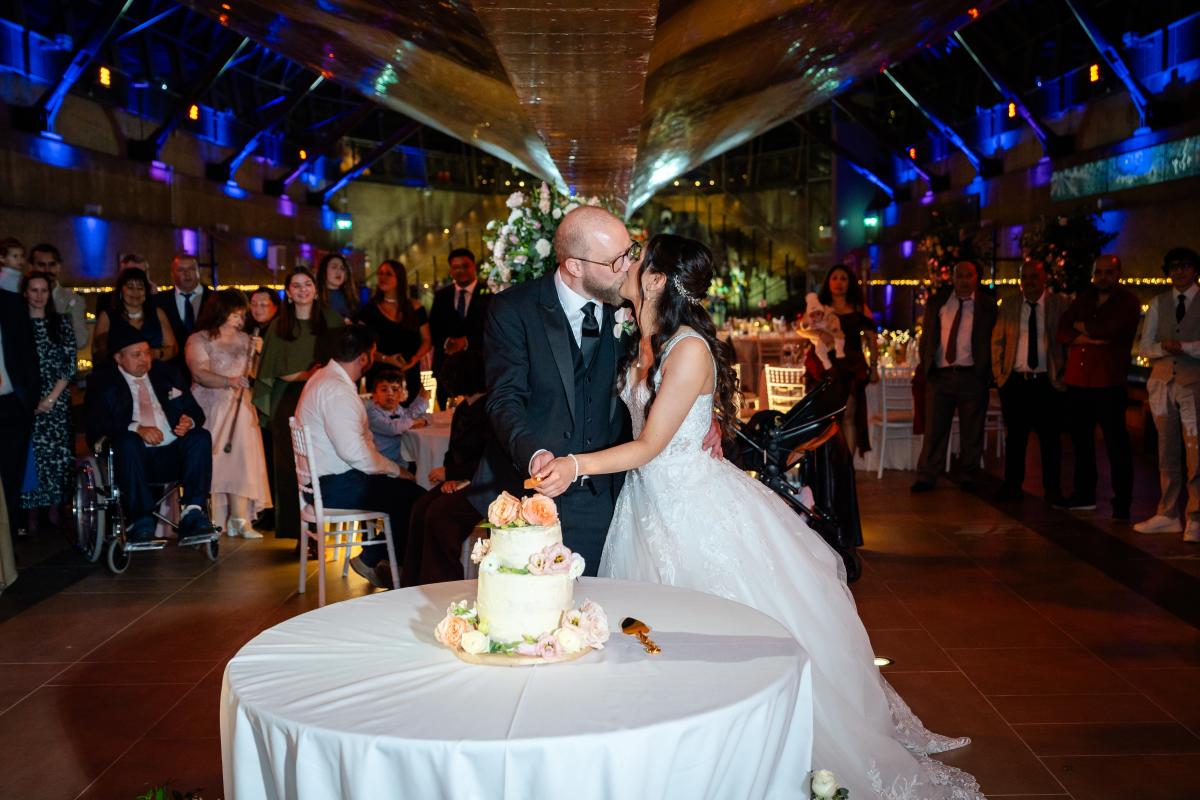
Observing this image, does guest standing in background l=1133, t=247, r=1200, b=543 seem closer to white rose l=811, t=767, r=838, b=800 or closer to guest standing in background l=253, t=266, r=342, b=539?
guest standing in background l=253, t=266, r=342, b=539

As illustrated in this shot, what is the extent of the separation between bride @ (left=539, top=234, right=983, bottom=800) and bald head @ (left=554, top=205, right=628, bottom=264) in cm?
12

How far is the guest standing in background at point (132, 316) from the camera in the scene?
672 centimetres

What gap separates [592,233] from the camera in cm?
313

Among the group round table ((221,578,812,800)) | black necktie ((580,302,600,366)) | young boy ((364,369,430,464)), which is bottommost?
round table ((221,578,812,800))

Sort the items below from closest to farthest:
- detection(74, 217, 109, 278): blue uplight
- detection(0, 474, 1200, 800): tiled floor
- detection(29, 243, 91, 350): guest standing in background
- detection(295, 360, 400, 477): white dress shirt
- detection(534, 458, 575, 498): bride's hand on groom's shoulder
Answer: detection(534, 458, 575, 498): bride's hand on groom's shoulder, detection(0, 474, 1200, 800): tiled floor, detection(295, 360, 400, 477): white dress shirt, detection(29, 243, 91, 350): guest standing in background, detection(74, 217, 109, 278): blue uplight

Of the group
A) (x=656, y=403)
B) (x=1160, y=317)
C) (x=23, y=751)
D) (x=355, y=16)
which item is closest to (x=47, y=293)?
(x=355, y=16)

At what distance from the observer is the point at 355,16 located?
5.98 metres

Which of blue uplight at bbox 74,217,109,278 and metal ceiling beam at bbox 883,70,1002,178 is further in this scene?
metal ceiling beam at bbox 883,70,1002,178

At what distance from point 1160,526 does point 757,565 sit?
4449 mm

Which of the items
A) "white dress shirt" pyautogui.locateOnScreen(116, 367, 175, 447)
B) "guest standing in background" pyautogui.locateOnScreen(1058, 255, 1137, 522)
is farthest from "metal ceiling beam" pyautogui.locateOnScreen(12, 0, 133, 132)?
"guest standing in background" pyautogui.locateOnScreen(1058, 255, 1137, 522)

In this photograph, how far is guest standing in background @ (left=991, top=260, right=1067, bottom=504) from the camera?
7.55 meters

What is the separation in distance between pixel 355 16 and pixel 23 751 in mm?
3877

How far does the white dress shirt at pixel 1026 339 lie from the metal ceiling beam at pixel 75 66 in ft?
33.6

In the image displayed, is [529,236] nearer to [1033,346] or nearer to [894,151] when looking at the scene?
[1033,346]
